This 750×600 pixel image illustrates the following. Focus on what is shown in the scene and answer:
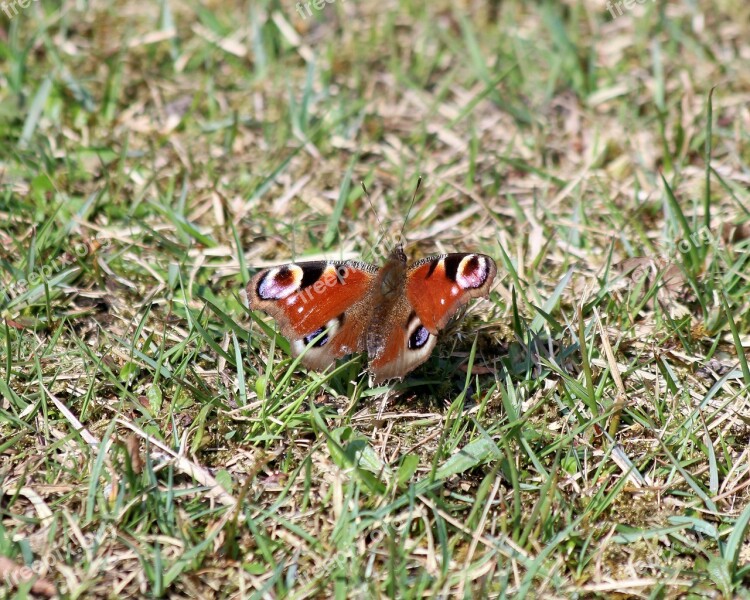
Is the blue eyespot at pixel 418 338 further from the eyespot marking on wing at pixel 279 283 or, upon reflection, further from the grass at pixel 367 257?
the eyespot marking on wing at pixel 279 283

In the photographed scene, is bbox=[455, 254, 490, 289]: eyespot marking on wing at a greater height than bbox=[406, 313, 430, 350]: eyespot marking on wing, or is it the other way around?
bbox=[455, 254, 490, 289]: eyespot marking on wing

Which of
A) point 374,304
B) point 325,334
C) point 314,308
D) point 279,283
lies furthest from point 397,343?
point 279,283

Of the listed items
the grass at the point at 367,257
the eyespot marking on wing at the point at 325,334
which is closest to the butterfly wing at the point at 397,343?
the eyespot marking on wing at the point at 325,334

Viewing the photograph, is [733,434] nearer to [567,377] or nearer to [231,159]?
[567,377]

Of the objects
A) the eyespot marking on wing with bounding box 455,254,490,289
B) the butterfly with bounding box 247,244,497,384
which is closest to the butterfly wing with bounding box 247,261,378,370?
the butterfly with bounding box 247,244,497,384

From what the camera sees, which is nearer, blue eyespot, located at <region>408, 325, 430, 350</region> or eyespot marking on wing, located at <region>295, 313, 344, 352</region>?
blue eyespot, located at <region>408, 325, 430, 350</region>

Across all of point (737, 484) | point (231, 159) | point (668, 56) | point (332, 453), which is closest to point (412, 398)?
point (332, 453)

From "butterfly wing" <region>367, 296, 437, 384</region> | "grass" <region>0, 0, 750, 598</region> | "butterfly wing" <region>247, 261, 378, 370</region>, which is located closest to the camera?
"grass" <region>0, 0, 750, 598</region>

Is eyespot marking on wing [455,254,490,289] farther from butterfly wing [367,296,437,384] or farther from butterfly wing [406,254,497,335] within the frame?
butterfly wing [367,296,437,384]

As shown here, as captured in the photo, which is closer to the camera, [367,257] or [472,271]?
[472,271]

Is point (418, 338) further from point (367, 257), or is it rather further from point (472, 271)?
point (367, 257)
